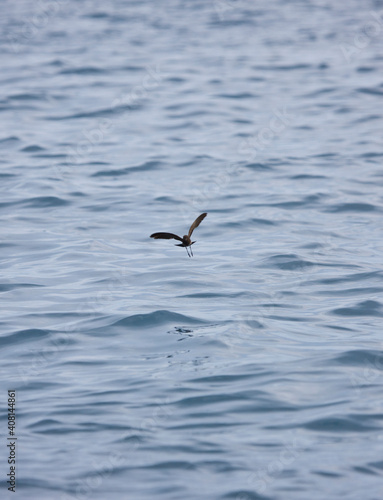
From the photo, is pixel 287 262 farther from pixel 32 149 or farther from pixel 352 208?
pixel 32 149

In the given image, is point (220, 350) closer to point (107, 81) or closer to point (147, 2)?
point (107, 81)

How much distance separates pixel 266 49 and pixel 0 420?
2220 centimetres

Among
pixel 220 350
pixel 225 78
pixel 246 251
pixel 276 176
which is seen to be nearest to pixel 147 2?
pixel 225 78

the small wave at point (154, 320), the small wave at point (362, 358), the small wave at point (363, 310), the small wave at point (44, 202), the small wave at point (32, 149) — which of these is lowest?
the small wave at point (32, 149)

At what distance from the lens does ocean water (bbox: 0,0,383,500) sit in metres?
5.85

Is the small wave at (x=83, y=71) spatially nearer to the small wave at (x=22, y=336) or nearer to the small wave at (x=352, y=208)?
the small wave at (x=352, y=208)

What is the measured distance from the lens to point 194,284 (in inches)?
373

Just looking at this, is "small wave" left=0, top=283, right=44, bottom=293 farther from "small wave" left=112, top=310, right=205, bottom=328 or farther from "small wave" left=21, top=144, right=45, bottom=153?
"small wave" left=21, top=144, right=45, bottom=153

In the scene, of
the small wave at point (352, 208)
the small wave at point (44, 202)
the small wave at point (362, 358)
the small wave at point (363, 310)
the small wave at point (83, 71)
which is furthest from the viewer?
the small wave at point (83, 71)

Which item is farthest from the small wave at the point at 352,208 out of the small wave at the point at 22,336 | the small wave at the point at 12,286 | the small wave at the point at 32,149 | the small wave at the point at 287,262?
the small wave at the point at 32,149

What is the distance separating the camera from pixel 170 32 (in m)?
29.3

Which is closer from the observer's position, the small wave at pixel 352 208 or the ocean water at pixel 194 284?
the ocean water at pixel 194 284

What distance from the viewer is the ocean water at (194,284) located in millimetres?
5852

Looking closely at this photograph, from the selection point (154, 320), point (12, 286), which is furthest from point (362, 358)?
point (12, 286)
